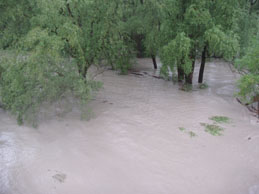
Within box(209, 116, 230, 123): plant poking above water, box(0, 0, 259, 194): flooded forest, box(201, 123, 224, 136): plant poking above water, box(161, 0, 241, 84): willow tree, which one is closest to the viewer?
box(0, 0, 259, 194): flooded forest

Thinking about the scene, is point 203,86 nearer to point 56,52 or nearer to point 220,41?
point 220,41

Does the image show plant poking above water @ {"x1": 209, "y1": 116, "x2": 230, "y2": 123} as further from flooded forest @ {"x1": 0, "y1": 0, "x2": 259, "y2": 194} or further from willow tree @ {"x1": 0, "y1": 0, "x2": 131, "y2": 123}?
willow tree @ {"x1": 0, "y1": 0, "x2": 131, "y2": 123}

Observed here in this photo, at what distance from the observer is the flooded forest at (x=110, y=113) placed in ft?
18.1

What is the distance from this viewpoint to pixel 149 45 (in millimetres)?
13266

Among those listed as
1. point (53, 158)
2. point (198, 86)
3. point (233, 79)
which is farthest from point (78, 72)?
point (233, 79)

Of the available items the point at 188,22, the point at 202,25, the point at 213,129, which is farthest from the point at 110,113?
the point at 202,25

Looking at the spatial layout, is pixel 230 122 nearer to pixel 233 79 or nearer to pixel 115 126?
pixel 115 126

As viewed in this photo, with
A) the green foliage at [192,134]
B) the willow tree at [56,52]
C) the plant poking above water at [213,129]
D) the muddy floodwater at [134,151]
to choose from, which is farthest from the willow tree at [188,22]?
the green foliage at [192,134]

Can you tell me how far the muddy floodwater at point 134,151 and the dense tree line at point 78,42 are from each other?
0.97m

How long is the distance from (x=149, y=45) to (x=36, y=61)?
295 inches

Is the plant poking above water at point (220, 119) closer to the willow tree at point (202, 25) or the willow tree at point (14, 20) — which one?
the willow tree at point (202, 25)

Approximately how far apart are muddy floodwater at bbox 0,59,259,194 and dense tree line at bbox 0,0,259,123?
967mm

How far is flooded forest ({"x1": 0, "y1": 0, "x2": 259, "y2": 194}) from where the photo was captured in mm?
5523

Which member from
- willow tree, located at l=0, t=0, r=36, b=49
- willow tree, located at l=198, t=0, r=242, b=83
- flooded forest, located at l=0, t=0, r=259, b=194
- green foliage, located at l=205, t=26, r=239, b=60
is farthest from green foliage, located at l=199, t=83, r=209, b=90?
willow tree, located at l=0, t=0, r=36, b=49
